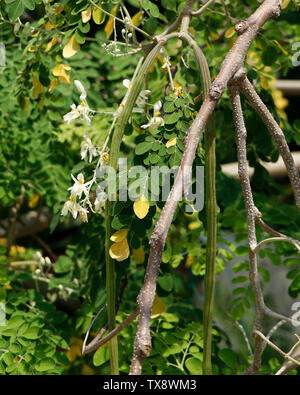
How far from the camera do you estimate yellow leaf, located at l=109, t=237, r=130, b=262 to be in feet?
3.03

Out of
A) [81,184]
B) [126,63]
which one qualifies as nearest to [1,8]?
[81,184]

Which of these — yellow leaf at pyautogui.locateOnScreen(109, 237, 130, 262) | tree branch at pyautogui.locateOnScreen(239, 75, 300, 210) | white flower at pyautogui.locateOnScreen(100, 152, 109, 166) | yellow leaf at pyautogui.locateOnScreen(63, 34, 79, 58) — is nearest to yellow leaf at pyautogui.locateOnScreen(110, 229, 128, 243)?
yellow leaf at pyautogui.locateOnScreen(109, 237, 130, 262)

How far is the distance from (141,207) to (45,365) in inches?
21.8

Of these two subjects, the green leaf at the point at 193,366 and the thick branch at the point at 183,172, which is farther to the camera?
the green leaf at the point at 193,366

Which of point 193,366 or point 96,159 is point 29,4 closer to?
point 96,159

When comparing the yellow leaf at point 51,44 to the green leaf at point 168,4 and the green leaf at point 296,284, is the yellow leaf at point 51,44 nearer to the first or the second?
the green leaf at point 168,4

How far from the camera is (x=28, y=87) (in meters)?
1.40

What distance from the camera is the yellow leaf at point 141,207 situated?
0.90 meters

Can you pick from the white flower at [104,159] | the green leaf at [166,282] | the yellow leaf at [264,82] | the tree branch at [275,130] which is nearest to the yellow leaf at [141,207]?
the white flower at [104,159]

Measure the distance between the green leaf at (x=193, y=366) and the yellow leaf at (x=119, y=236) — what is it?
501mm

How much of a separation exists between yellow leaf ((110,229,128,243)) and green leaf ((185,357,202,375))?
50 cm

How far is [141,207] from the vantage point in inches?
35.8
